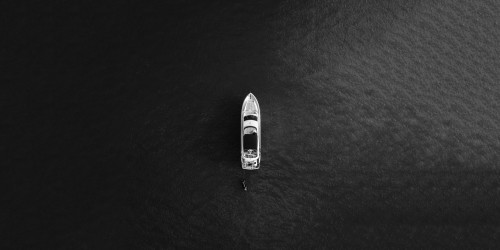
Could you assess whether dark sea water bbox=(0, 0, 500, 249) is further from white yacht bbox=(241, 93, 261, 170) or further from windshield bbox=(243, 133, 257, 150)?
windshield bbox=(243, 133, 257, 150)

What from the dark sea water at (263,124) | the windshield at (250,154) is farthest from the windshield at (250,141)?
the dark sea water at (263,124)

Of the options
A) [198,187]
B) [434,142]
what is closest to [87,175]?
[198,187]

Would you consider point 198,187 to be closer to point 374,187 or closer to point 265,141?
point 265,141

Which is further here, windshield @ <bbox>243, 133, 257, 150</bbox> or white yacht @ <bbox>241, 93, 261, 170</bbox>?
windshield @ <bbox>243, 133, 257, 150</bbox>

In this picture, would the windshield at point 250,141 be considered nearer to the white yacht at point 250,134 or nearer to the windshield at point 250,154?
the white yacht at point 250,134

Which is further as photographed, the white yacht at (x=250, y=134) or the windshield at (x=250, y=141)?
the windshield at (x=250, y=141)

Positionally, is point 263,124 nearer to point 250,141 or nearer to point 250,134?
point 250,134

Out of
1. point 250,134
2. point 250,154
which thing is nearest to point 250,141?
point 250,134

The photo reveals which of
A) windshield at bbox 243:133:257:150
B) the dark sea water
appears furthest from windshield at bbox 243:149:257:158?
the dark sea water
